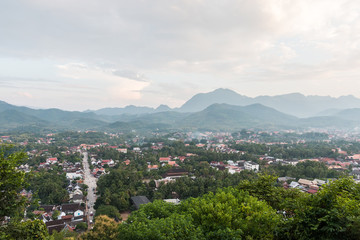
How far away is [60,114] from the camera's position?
176 meters

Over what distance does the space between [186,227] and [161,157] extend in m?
30.6

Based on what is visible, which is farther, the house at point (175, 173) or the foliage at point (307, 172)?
the house at point (175, 173)

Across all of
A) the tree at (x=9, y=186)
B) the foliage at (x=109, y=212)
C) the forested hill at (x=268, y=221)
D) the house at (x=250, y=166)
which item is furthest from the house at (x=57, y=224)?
the house at (x=250, y=166)

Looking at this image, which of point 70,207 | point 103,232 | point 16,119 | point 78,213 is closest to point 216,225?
point 103,232

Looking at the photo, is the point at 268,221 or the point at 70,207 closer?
the point at 268,221

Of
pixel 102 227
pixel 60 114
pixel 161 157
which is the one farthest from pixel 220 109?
pixel 102 227

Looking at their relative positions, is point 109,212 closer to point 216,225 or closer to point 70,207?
point 70,207

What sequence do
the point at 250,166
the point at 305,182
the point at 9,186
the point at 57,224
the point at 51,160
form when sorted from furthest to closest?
the point at 51,160 → the point at 250,166 → the point at 305,182 → the point at 57,224 → the point at 9,186

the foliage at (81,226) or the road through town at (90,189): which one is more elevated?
the foliage at (81,226)

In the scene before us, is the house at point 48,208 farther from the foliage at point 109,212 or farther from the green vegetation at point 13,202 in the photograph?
the green vegetation at point 13,202

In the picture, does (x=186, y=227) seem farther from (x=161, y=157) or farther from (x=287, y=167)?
(x=161, y=157)

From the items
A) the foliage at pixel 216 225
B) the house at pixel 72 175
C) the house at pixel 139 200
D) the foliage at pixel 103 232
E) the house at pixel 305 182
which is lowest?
the house at pixel 72 175

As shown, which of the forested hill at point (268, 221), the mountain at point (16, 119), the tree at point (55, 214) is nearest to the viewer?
the forested hill at point (268, 221)

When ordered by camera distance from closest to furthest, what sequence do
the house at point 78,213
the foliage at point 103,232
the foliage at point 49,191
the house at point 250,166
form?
the foliage at point 103,232, the house at point 78,213, the foliage at point 49,191, the house at point 250,166
